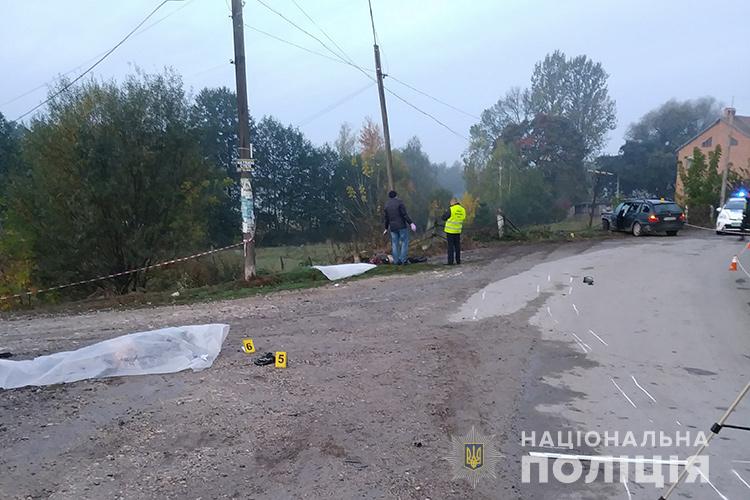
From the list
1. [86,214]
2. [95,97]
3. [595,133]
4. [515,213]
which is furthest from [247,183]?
[595,133]

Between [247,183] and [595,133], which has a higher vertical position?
[595,133]

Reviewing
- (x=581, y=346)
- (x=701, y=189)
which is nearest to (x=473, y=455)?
(x=581, y=346)

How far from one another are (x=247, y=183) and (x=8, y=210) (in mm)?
9494

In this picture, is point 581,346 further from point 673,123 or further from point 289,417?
point 673,123

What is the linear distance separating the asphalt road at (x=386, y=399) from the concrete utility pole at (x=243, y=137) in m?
3.38

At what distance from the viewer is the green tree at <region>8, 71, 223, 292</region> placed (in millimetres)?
16312

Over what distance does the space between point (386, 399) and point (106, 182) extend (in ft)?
44.0

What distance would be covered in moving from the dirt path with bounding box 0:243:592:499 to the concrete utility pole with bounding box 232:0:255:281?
17.1ft

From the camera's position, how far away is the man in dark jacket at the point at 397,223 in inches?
596

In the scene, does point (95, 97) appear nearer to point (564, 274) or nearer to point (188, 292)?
point (188, 292)

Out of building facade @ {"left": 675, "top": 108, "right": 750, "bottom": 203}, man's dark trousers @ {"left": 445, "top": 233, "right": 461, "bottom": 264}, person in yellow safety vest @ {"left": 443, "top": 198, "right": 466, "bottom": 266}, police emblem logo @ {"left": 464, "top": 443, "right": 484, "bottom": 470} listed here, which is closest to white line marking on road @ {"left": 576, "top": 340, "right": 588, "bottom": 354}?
police emblem logo @ {"left": 464, "top": 443, "right": 484, "bottom": 470}

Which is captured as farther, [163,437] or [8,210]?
[8,210]

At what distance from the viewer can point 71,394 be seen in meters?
5.63

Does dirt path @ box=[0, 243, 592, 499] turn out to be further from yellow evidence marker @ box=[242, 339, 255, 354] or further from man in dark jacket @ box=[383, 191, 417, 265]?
man in dark jacket @ box=[383, 191, 417, 265]
